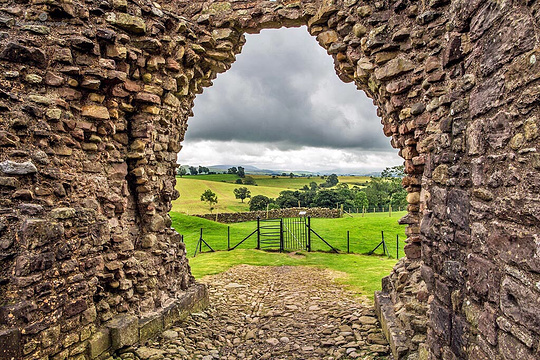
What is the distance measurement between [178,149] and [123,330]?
3.60 metres

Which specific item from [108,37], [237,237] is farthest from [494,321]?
[237,237]

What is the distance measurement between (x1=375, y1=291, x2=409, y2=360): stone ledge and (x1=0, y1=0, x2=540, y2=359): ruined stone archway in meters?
0.06

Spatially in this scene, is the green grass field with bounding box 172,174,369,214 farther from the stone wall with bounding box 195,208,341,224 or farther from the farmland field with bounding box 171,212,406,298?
the farmland field with bounding box 171,212,406,298

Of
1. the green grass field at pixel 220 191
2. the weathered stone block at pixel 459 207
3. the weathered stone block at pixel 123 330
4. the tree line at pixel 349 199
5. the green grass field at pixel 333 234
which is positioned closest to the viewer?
the weathered stone block at pixel 459 207

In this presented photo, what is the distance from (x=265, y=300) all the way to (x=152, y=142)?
4.82 metres

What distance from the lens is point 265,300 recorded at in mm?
8602

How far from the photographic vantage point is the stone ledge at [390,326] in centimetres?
493

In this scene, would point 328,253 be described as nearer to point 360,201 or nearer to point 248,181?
point 360,201

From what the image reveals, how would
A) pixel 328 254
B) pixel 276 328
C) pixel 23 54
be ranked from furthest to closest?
1. pixel 328 254
2. pixel 276 328
3. pixel 23 54

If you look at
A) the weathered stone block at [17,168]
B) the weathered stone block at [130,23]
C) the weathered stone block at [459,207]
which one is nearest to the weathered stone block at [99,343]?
the weathered stone block at [17,168]

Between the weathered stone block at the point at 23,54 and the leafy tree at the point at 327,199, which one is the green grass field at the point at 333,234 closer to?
the weathered stone block at the point at 23,54

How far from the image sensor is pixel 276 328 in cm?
683

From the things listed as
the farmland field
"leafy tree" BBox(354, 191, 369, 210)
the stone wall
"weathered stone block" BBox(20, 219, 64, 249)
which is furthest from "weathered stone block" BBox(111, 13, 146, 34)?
"leafy tree" BBox(354, 191, 369, 210)

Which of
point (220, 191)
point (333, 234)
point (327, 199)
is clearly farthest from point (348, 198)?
point (333, 234)
